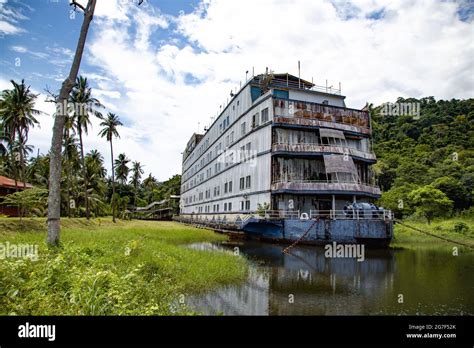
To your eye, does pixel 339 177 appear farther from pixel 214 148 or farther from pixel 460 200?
pixel 214 148

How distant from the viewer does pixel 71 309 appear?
598cm

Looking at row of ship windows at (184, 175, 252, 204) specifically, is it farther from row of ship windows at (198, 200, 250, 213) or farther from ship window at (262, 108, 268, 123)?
ship window at (262, 108, 268, 123)

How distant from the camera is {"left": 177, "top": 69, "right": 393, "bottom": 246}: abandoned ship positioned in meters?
25.5

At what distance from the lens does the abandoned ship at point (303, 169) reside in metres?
25.5

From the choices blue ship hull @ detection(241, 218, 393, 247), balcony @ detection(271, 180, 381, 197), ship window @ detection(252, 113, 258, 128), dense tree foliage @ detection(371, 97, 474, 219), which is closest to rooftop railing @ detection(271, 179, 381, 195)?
balcony @ detection(271, 180, 381, 197)

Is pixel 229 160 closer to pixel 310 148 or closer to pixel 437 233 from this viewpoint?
pixel 310 148

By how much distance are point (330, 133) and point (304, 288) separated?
21342 mm

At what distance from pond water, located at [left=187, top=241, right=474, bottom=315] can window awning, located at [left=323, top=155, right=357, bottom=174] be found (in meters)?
10.9

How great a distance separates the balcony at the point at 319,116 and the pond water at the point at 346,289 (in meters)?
15.3

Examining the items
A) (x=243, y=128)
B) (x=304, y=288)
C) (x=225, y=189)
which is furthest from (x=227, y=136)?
(x=304, y=288)

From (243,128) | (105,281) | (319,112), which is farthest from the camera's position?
(243,128)

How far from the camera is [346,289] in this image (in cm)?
1209
